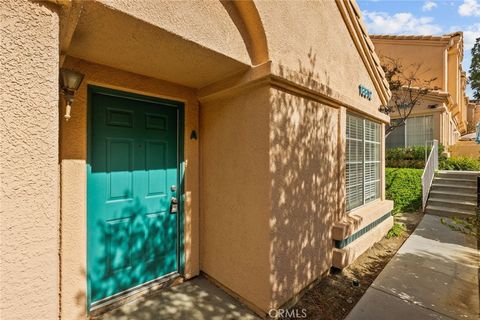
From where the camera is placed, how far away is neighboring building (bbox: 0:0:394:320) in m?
1.54

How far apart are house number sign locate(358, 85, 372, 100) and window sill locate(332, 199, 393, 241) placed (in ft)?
8.61

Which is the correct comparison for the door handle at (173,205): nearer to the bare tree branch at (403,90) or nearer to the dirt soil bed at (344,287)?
the dirt soil bed at (344,287)

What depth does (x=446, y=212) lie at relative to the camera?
26.9 feet

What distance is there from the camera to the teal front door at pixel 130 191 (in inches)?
126

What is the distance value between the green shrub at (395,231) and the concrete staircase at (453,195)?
2.37m

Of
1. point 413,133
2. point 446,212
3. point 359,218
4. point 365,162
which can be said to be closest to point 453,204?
point 446,212

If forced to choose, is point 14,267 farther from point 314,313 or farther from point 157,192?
point 314,313

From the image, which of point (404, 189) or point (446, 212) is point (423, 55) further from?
point (446, 212)

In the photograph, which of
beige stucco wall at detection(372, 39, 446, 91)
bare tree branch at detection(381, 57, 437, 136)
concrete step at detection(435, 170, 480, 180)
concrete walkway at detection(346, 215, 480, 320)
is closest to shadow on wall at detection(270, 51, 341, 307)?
concrete walkway at detection(346, 215, 480, 320)

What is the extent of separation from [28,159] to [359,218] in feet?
17.6

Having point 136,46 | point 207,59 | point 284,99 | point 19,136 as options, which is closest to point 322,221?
point 284,99

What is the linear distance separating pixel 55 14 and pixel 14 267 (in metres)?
1.60

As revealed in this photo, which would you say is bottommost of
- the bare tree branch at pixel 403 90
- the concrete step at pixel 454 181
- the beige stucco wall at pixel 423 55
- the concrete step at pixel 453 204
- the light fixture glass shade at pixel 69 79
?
the concrete step at pixel 453 204

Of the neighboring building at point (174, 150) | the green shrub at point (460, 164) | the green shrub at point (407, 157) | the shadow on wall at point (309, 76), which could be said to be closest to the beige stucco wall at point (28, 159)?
the neighboring building at point (174, 150)
